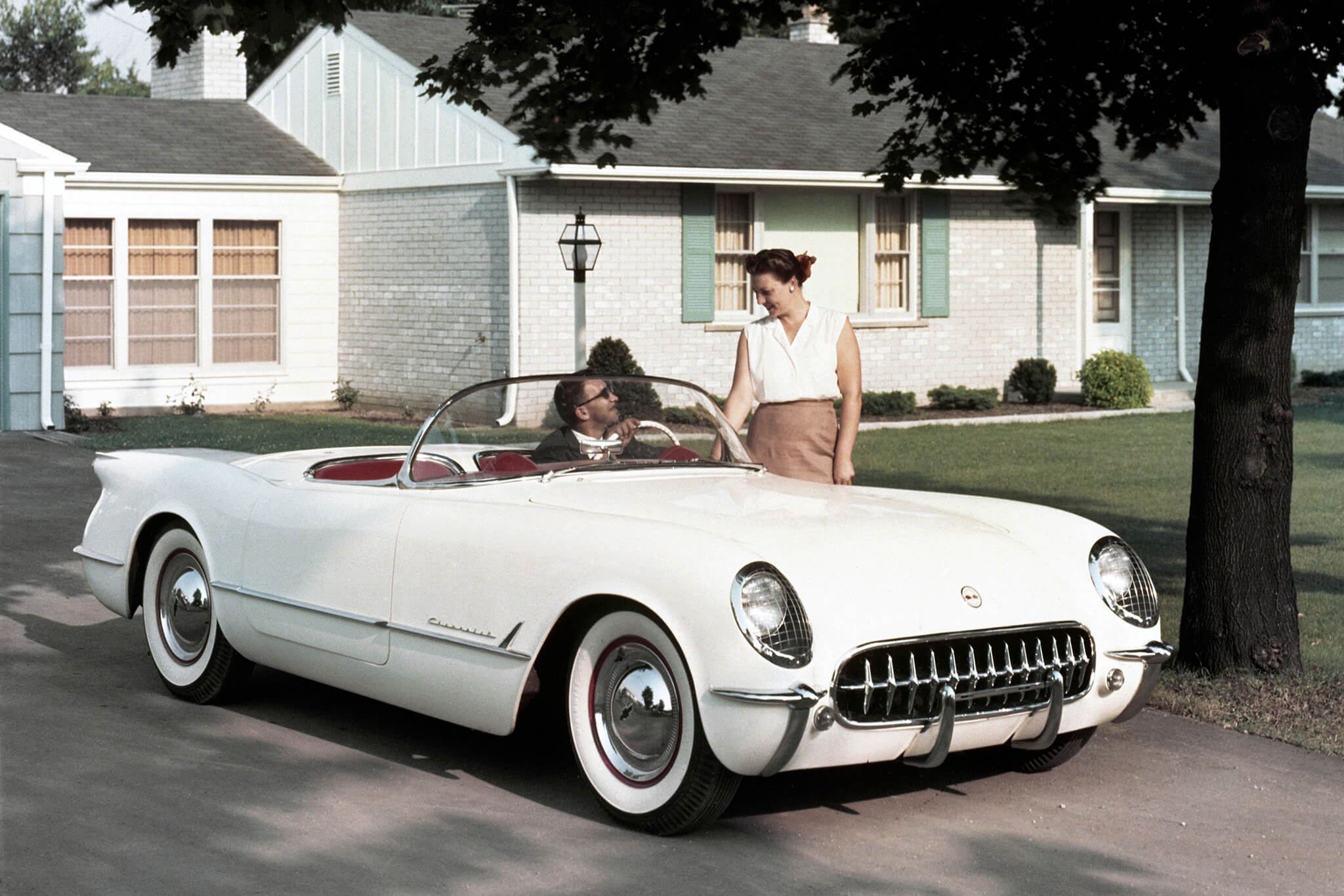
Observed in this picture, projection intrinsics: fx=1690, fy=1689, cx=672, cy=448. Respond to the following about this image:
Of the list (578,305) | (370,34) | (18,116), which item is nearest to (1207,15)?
(578,305)

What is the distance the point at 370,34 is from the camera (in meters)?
22.6

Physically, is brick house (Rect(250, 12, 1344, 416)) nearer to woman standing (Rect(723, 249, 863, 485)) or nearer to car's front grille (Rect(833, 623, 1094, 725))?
woman standing (Rect(723, 249, 863, 485))

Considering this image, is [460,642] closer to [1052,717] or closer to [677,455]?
[677,455]

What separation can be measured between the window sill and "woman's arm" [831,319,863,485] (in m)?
13.8

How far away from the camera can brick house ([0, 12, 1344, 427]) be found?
66.9 ft

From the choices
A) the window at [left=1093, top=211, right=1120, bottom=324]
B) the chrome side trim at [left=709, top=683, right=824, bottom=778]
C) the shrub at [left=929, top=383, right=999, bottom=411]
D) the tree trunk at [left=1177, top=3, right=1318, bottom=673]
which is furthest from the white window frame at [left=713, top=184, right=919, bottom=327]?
the chrome side trim at [left=709, top=683, right=824, bottom=778]

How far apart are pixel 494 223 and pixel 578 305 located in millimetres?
2569

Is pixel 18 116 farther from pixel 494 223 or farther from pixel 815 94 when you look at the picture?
pixel 815 94

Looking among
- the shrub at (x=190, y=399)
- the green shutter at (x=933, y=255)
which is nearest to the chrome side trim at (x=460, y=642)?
the shrub at (x=190, y=399)

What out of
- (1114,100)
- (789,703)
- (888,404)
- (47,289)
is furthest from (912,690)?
(888,404)

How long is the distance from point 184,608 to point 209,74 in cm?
2196

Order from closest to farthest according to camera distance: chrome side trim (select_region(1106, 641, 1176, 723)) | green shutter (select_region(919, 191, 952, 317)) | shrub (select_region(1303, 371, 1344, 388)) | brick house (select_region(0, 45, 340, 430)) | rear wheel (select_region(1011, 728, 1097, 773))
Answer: chrome side trim (select_region(1106, 641, 1176, 723)), rear wheel (select_region(1011, 728, 1097, 773)), brick house (select_region(0, 45, 340, 430)), green shutter (select_region(919, 191, 952, 317)), shrub (select_region(1303, 371, 1344, 388))

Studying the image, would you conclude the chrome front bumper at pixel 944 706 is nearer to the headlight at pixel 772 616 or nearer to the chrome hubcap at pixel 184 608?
the headlight at pixel 772 616

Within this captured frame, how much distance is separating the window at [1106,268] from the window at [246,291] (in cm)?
1198
